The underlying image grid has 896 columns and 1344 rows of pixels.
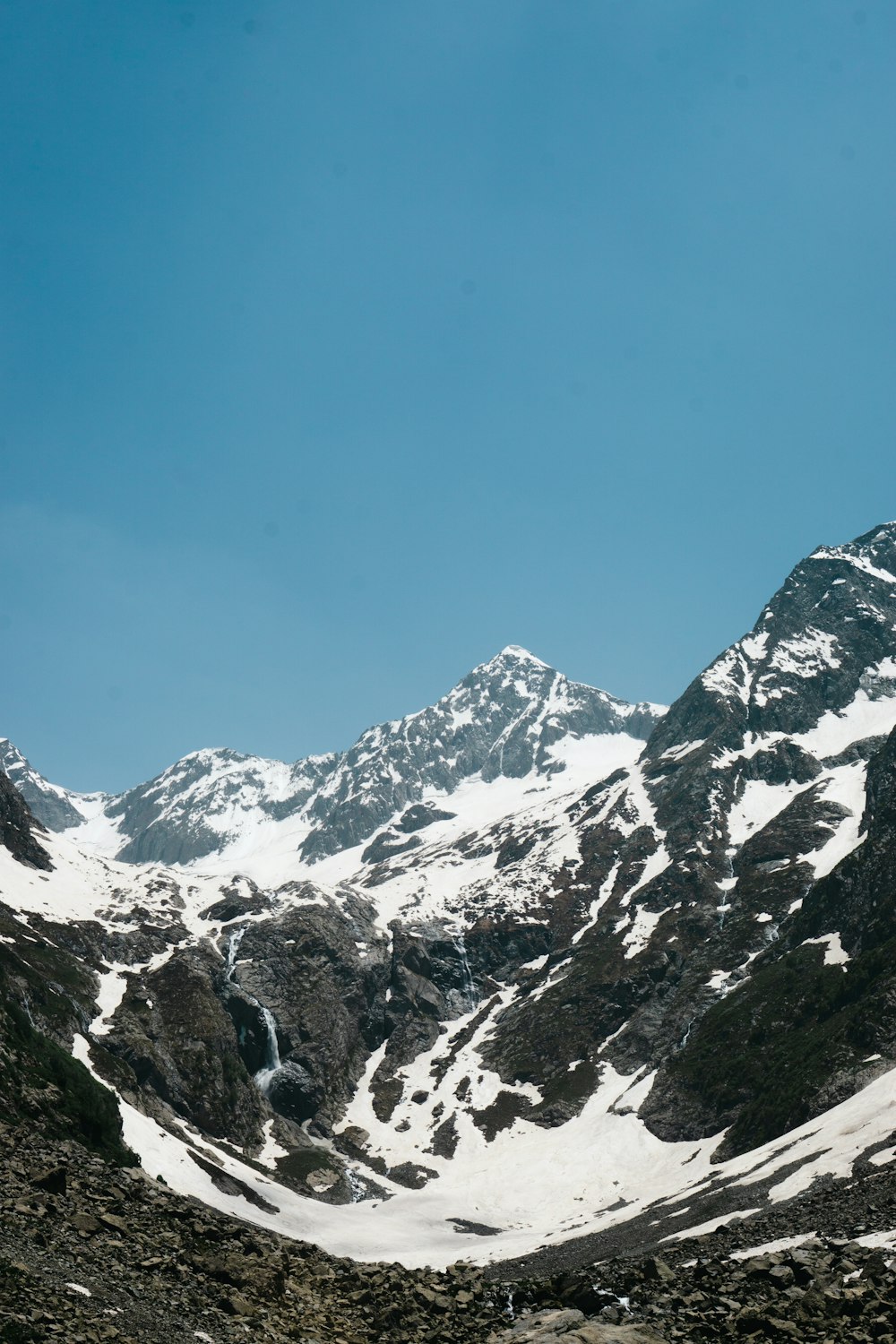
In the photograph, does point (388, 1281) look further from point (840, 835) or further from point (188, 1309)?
point (840, 835)

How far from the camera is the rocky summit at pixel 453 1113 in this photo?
28484 millimetres

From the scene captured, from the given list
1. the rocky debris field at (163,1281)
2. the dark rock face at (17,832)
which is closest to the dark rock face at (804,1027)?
the rocky debris field at (163,1281)

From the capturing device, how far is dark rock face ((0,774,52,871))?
570ft

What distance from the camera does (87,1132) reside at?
61.4m

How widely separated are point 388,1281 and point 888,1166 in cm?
4045

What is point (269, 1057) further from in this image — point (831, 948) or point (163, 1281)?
point (163, 1281)

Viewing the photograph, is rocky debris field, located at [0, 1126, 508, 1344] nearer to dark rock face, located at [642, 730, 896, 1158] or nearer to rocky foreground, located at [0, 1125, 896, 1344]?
rocky foreground, located at [0, 1125, 896, 1344]

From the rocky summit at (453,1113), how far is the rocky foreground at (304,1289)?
0.16 m

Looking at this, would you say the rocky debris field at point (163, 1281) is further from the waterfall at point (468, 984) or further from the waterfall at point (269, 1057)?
the waterfall at point (468, 984)

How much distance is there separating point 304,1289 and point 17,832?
166 metres

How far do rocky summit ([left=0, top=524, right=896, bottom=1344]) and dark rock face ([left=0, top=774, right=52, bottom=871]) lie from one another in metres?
0.96

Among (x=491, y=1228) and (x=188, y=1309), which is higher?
(x=188, y=1309)

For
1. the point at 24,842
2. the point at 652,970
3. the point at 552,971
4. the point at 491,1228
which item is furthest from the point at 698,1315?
the point at 24,842

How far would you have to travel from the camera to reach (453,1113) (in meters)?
148
